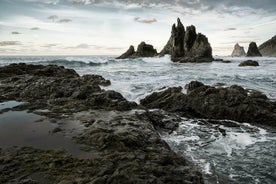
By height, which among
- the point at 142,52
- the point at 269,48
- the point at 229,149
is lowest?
the point at 229,149

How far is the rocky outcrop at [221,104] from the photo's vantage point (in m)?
10.8

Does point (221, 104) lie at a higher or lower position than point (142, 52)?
lower

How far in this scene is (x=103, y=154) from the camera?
208 inches

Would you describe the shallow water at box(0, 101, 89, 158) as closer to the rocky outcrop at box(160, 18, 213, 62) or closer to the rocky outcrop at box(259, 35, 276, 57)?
the rocky outcrop at box(160, 18, 213, 62)

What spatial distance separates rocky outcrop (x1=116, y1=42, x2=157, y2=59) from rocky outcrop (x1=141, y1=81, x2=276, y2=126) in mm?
75686

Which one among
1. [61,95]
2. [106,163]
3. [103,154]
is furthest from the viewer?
[61,95]

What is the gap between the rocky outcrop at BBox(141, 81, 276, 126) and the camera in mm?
10820

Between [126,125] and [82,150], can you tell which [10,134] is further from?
[126,125]

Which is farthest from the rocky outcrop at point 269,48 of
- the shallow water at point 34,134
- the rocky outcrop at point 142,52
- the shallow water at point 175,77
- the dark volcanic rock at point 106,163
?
the dark volcanic rock at point 106,163

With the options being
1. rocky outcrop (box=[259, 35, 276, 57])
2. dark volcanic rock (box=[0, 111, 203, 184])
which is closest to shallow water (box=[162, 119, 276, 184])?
dark volcanic rock (box=[0, 111, 203, 184])

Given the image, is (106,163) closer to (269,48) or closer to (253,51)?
(253,51)

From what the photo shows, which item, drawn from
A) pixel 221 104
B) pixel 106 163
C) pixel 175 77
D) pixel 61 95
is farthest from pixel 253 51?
pixel 106 163

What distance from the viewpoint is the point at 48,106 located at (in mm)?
9117

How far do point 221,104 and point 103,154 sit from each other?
7.54 m
